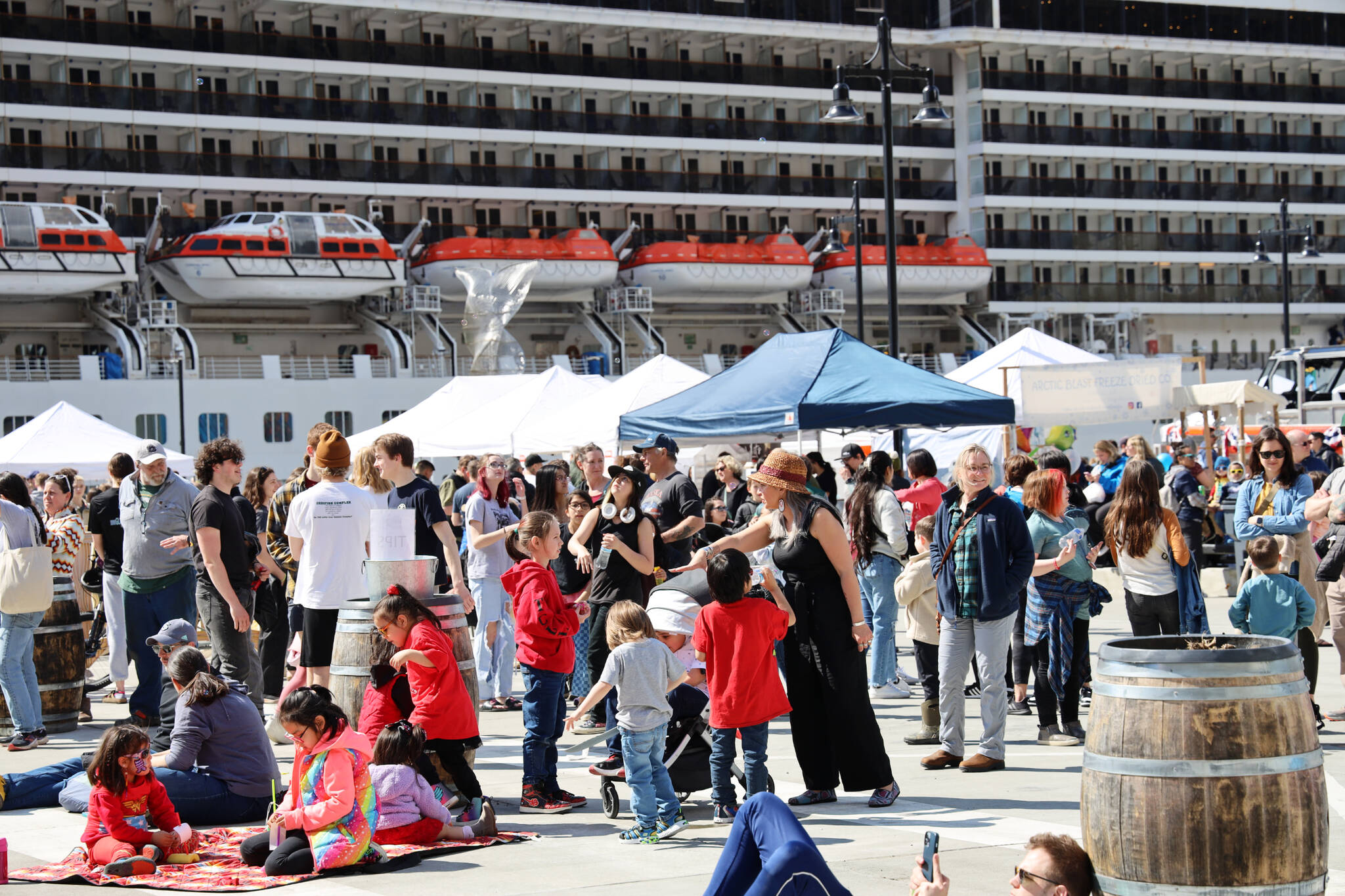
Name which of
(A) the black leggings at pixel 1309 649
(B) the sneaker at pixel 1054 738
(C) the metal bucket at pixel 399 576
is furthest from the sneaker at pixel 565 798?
(A) the black leggings at pixel 1309 649

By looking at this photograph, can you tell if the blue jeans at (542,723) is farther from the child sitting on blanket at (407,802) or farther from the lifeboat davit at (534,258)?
the lifeboat davit at (534,258)

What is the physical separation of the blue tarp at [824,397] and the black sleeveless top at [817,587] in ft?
14.7

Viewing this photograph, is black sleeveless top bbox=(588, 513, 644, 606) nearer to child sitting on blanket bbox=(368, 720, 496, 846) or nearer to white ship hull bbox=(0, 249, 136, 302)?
child sitting on blanket bbox=(368, 720, 496, 846)

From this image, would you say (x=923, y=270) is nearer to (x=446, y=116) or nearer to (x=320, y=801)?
(x=446, y=116)

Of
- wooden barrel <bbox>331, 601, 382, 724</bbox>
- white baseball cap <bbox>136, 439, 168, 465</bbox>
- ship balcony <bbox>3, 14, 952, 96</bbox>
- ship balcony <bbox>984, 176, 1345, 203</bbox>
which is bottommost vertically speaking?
wooden barrel <bbox>331, 601, 382, 724</bbox>

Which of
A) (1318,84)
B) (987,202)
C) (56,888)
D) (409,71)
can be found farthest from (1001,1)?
(56,888)

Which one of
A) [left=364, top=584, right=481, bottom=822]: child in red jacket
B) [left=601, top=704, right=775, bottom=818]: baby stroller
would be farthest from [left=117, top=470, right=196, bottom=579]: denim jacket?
[left=601, top=704, right=775, bottom=818]: baby stroller

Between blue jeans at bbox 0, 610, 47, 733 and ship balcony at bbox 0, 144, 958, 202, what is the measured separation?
107ft

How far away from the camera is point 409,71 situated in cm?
4344

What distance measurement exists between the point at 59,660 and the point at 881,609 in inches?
208

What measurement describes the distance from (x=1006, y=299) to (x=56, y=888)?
48.7 meters

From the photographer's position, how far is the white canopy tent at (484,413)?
19734mm

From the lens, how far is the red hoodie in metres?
6.96

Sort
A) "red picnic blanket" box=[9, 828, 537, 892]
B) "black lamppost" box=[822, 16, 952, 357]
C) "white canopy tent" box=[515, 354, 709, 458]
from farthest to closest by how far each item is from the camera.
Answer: "white canopy tent" box=[515, 354, 709, 458], "black lamppost" box=[822, 16, 952, 357], "red picnic blanket" box=[9, 828, 537, 892]
